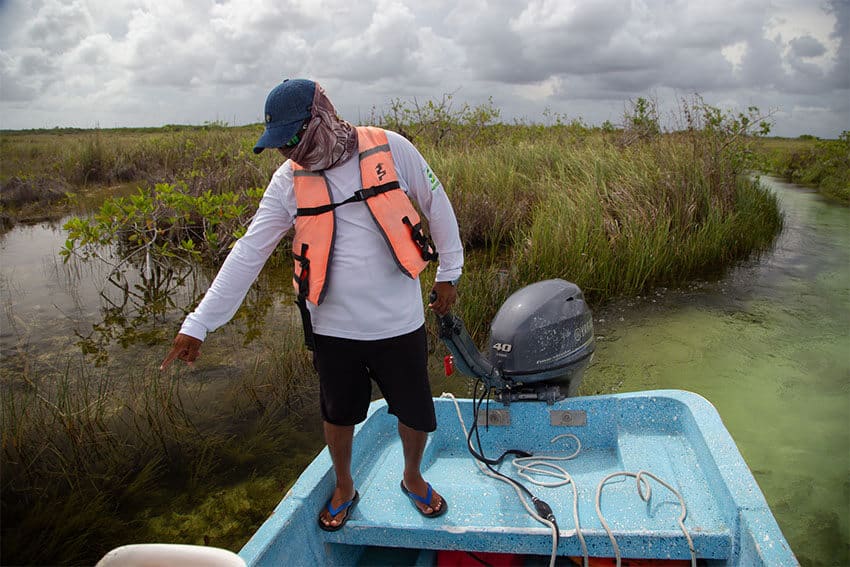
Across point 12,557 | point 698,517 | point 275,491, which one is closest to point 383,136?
point 698,517

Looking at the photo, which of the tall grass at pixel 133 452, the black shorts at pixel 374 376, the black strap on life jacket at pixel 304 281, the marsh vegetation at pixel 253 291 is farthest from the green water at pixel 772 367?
the black strap on life jacket at pixel 304 281

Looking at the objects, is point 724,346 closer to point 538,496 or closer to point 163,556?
point 538,496

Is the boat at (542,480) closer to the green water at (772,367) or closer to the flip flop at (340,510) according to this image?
the flip flop at (340,510)

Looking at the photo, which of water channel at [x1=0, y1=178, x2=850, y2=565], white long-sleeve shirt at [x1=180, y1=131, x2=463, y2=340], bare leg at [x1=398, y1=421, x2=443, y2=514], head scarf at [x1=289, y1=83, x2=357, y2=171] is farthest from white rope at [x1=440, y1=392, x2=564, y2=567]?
head scarf at [x1=289, y1=83, x2=357, y2=171]

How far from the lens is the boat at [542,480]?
212 cm

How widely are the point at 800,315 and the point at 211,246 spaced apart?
6153 millimetres

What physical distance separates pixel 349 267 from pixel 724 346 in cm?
412

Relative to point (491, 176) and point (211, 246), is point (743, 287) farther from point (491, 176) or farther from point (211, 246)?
point (211, 246)

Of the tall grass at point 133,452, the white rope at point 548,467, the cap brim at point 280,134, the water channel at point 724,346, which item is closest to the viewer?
the cap brim at point 280,134

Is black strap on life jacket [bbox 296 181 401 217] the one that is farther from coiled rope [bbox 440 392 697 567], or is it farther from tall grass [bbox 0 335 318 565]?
tall grass [bbox 0 335 318 565]

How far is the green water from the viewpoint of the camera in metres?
3.11

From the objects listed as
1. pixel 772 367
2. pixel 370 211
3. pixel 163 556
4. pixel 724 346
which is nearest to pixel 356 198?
pixel 370 211

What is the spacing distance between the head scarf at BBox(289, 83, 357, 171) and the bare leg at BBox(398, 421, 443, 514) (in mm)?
1033

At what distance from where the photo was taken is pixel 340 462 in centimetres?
233
